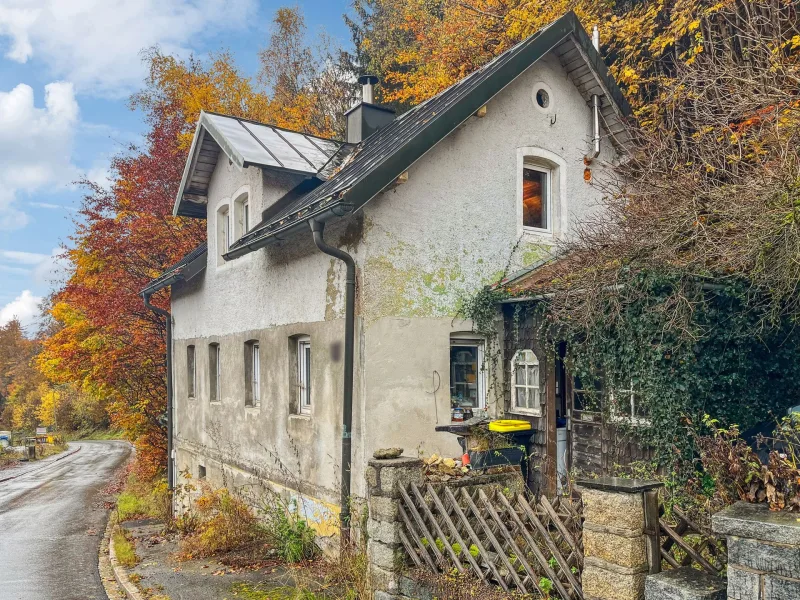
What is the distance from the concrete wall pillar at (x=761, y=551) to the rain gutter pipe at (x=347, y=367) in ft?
17.0

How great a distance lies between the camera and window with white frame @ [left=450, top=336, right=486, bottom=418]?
30.7ft

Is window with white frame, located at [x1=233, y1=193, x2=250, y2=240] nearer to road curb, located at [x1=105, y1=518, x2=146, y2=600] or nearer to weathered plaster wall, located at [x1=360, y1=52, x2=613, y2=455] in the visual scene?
weathered plaster wall, located at [x1=360, y1=52, x2=613, y2=455]

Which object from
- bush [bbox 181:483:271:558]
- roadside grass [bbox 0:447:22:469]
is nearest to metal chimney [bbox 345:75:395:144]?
bush [bbox 181:483:271:558]

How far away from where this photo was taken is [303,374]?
10055mm

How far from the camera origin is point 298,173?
10.8 meters

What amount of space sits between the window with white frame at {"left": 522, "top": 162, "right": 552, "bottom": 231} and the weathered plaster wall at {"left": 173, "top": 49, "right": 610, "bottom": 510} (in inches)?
7.4

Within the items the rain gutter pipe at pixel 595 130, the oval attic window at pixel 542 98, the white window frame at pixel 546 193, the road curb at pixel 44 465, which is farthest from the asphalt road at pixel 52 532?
the rain gutter pipe at pixel 595 130

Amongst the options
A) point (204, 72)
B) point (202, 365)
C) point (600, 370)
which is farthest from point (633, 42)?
point (204, 72)

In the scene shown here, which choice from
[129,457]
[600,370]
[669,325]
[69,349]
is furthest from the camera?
[129,457]

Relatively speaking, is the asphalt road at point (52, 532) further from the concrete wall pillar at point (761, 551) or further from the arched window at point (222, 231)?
the concrete wall pillar at point (761, 551)

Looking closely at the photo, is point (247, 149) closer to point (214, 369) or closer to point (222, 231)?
point (222, 231)

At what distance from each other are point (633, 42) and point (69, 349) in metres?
18.7

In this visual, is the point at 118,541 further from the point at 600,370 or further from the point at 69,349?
the point at 69,349

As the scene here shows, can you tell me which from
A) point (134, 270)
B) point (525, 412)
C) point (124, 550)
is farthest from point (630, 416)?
point (134, 270)
